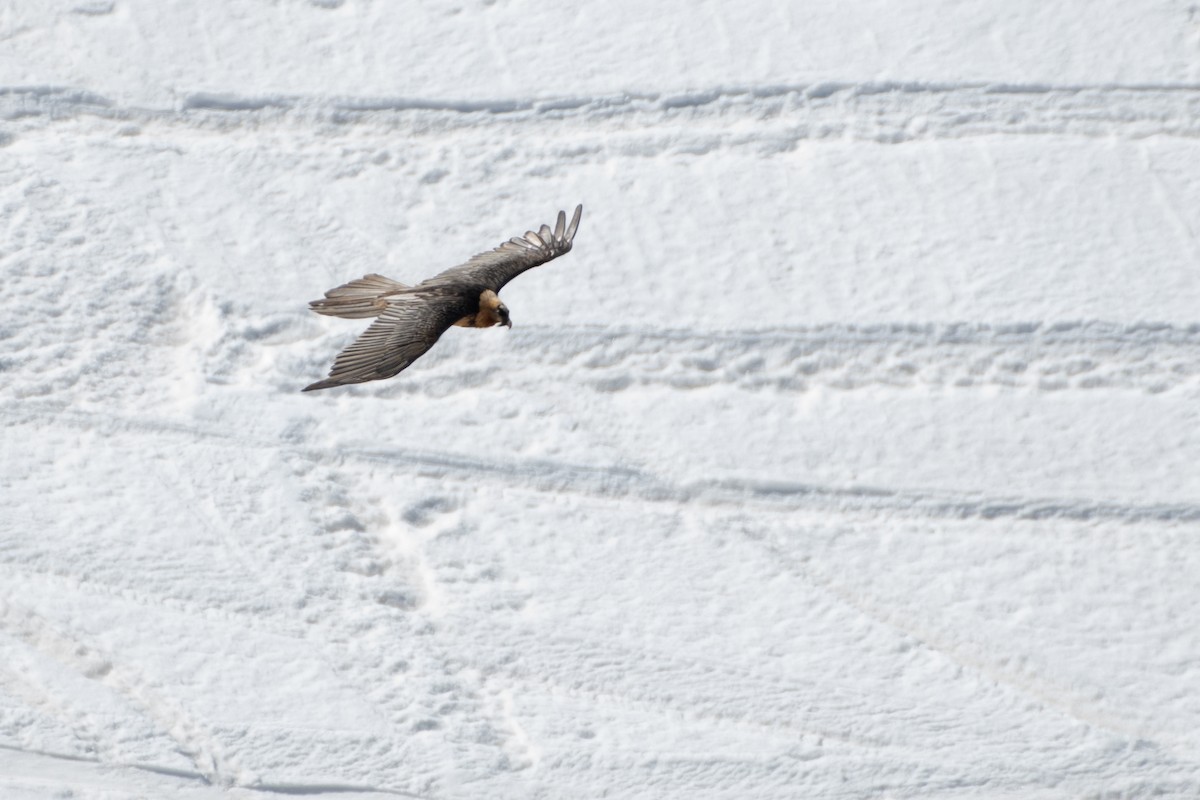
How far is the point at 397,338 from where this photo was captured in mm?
3494

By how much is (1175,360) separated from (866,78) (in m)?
1.10

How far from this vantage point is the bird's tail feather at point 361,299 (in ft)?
12.3

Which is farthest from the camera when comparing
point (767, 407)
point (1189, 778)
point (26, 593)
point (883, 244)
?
point (883, 244)

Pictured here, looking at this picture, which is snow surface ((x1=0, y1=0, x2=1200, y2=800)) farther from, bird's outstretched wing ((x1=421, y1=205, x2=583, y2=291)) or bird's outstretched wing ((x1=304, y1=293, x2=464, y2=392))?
bird's outstretched wing ((x1=304, y1=293, x2=464, y2=392))

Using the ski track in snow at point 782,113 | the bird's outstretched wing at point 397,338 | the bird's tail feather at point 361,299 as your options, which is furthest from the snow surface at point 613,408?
the bird's outstretched wing at point 397,338

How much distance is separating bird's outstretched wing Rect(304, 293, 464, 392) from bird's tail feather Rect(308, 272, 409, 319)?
0.27 ft

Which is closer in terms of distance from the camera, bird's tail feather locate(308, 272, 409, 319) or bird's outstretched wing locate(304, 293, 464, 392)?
bird's outstretched wing locate(304, 293, 464, 392)

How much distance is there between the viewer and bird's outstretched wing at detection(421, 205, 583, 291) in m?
3.80

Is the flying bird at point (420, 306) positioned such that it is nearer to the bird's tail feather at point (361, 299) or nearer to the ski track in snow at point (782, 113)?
the bird's tail feather at point (361, 299)

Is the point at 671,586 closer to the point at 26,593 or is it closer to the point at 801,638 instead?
the point at 801,638

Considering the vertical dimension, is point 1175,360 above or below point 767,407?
above

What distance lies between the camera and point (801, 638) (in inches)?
165

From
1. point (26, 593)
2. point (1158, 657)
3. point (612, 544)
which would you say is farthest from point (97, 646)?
point (1158, 657)

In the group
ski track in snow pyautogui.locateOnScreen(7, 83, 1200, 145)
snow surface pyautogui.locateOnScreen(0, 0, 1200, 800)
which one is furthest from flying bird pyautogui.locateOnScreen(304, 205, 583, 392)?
ski track in snow pyautogui.locateOnScreen(7, 83, 1200, 145)
